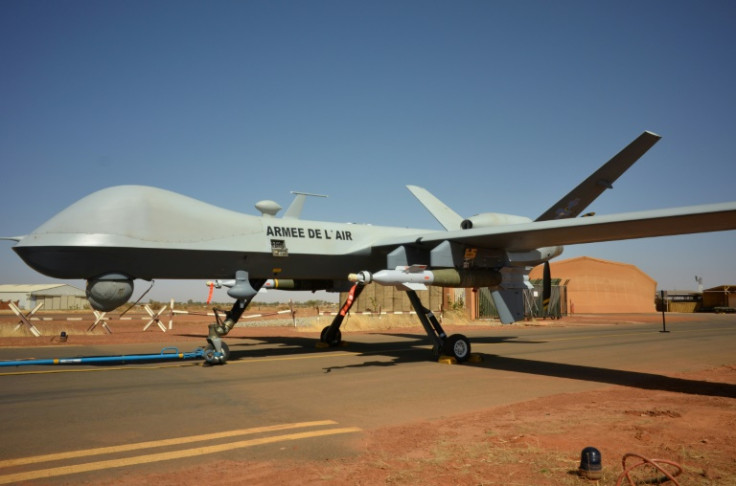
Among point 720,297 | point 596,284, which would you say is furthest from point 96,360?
point 720,297

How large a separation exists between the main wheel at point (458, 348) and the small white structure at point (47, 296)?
82.3m

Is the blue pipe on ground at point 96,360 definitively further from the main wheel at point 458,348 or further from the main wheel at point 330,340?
the main wheel at point 458,348

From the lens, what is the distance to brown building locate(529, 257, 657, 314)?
60375 millimetres

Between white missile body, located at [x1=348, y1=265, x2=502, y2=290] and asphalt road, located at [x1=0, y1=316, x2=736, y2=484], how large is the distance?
7.16ft

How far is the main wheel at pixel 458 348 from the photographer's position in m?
13.9

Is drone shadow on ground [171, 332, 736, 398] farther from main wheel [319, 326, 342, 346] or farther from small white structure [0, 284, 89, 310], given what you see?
small white structure [0, 284, 89, 310]

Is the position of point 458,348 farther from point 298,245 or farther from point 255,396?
point 255,396

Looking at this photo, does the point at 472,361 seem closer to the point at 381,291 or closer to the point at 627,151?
the point at 627,151

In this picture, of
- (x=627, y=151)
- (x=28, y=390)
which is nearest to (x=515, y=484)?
(x=28, y=390)

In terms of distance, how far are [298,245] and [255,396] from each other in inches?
228

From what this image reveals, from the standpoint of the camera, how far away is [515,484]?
15.0ft

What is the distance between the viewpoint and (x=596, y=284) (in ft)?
200

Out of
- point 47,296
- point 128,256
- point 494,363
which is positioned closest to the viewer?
point 128,256

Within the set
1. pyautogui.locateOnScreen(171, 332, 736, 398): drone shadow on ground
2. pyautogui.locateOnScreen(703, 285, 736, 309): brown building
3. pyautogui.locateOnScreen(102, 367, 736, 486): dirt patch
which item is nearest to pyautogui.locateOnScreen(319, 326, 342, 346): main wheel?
pyautogui.locateOnScreen(171, 332, 736, 398): drone shadow on ground
